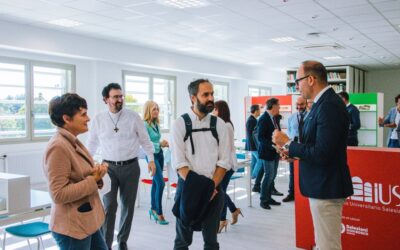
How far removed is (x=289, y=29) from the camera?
800cm

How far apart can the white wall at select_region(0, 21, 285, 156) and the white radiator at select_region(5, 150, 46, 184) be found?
0.18m

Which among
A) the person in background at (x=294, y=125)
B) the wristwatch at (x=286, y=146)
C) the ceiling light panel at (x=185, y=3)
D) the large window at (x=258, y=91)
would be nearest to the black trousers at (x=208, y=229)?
the wristwatch at (x=286, y=146)

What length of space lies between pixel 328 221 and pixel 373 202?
1416 millimetres

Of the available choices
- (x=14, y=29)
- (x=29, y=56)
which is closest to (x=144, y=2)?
(x=14, y=29)

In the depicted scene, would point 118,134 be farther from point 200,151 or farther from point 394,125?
point 394,125

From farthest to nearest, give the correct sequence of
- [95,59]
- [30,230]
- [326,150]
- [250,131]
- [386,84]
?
1. [386,84]
2. [95,59]
3. [250,131]
4. [30,230]
5. [326,150]

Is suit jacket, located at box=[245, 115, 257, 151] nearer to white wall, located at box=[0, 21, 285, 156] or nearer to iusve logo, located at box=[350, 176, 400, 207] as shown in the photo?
iusve logo, located at box=[350, 176, 400, 207]

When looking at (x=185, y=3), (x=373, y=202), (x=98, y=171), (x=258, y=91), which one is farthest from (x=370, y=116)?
(x=98, y=171)

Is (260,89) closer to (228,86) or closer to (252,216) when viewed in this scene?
(228,86)

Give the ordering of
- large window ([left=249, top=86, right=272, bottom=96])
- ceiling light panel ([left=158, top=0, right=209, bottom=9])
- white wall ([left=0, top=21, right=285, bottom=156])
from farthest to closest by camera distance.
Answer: large window ([left=249, top=86, right=272, bottom=96])
white wall ([left=0, top=21, right=285, bottom=156])
ceiling light panel ([left=158, top=0, right=209, bottom=9])

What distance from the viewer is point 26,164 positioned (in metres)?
8.11

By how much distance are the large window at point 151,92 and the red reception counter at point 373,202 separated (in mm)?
7053

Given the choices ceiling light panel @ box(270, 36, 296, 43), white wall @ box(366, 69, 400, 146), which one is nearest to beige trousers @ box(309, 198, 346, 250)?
ceiling light panel @ box(270, 36, 296, 43)

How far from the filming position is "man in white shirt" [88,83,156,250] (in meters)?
3.63
